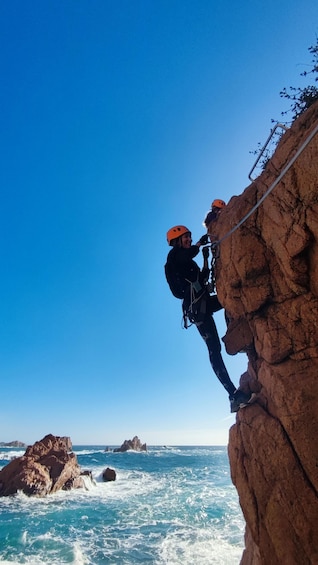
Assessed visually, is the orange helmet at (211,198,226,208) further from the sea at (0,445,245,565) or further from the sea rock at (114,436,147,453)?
the sea rock at (114,436,147,453)

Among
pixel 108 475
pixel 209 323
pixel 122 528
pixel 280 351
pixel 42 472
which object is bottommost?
pixel 108 475

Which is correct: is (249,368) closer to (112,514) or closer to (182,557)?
(182,557)

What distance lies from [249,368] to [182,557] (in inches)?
431

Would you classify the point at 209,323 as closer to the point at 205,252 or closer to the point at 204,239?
the point at 205,252

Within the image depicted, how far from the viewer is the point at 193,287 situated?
626cm

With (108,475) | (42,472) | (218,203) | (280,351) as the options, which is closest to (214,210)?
(218,203)

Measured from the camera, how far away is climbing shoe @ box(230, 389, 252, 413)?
5.16 m

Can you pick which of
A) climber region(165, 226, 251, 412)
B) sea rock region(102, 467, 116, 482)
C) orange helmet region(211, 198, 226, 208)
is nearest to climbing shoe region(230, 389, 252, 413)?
climber region(165, 226, 251, 412)

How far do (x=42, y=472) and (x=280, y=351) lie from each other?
2778 cm

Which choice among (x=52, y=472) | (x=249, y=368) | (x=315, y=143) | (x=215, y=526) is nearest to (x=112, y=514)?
(x=215, y=526)

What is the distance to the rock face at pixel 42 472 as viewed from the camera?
24.3 meters

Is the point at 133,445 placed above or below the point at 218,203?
below

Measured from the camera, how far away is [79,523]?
57.2 ft

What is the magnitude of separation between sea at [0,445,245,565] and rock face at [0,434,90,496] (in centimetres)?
89
